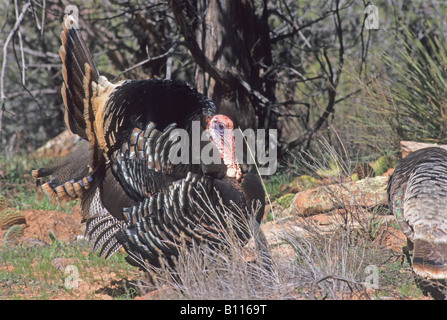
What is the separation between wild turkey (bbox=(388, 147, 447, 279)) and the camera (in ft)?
10.2

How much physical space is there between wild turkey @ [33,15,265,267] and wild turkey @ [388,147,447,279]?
3.22ft

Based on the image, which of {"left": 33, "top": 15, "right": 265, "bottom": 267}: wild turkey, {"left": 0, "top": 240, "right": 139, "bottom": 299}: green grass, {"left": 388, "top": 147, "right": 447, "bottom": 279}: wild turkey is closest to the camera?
{"left": 388, "top": 147, "right": 447, "bottom": 279}: wild turkey

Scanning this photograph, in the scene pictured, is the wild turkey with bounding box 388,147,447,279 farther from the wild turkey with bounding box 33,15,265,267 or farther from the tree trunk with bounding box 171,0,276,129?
the tree trunk with bounding box 171,0,276,129

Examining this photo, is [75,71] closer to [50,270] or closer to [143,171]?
[143,171]

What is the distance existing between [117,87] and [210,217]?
54.8 inches

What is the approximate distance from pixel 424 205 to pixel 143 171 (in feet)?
6.44

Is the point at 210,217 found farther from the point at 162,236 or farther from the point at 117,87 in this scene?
the point at 117,87

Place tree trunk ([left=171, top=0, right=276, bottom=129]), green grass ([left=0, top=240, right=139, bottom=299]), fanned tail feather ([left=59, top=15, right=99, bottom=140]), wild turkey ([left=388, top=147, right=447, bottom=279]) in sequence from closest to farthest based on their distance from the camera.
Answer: wild turkey ([left=388, top=147, right=447, bottom=279])
green grass ([left=0, top=240, right=139, bottom=299])
fanned tail feather ([left=59, top=15, right=99, bottom=140])
tree trunk ([left=171, top=0, right=276, bottom=129])

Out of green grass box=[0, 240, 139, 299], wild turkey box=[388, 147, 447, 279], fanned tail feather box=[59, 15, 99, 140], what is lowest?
green grass box=[0, 240, 139, 299]

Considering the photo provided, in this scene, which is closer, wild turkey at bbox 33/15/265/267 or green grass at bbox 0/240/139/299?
wild turkey at bbox 33/15/265/267

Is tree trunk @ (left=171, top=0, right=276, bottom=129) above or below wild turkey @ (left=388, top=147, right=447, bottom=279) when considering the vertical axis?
above

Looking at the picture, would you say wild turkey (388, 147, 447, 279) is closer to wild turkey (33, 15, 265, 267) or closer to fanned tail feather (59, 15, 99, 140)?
wild turkey (33, 15, 265, 267)

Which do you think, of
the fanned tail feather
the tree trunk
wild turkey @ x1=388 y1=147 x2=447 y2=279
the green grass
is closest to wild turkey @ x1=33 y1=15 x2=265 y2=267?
the fanned tail feather

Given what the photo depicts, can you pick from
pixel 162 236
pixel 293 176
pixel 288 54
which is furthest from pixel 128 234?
pixel 288 54
